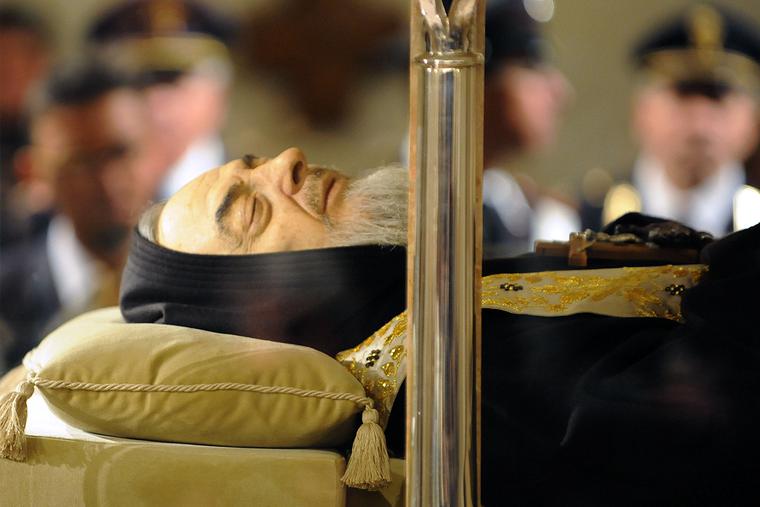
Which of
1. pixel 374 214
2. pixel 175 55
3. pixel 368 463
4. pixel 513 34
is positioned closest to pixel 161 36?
pixel 175 55

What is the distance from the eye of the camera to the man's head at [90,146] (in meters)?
0.51

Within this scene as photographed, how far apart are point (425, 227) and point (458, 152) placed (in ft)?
Answer: 0.09

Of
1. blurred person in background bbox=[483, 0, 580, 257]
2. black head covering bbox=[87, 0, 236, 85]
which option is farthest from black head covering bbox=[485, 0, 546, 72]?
black head covering bbox=[87, 0, 236, 85]

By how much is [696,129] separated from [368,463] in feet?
0.93

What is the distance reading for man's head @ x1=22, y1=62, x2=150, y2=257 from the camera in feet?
1.68

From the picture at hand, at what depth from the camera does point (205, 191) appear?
0.82 metres

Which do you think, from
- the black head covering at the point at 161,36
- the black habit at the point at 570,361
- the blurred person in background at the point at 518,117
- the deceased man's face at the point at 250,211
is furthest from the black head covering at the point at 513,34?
the deceased man's face at the point at 250,211

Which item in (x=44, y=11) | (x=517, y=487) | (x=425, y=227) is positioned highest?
(x=44, y=11)

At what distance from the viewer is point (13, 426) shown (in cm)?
61

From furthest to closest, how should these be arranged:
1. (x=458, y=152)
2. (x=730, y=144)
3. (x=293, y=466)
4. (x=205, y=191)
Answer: (x=205, y=191) < (x=293, y=466) < (x=730, y=144) < (x=458, y=152)

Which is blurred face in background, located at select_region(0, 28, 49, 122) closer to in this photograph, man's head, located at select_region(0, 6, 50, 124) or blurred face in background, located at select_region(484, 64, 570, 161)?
man's head, located at select_region(0, 6, 50, 124)

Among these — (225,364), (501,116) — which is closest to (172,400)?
(225,364)

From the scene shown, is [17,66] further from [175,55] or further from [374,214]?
[374,214]

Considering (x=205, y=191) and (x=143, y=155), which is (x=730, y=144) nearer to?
(x=143, y=155)
